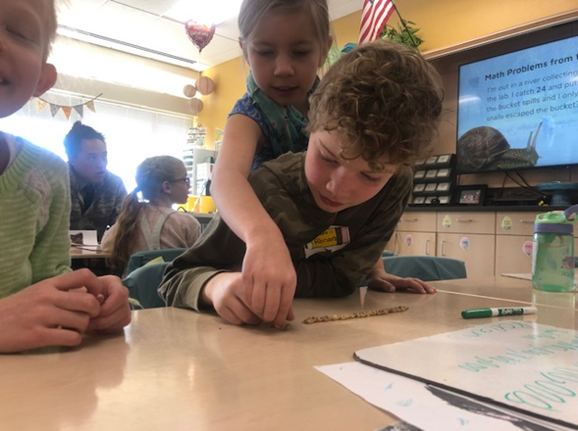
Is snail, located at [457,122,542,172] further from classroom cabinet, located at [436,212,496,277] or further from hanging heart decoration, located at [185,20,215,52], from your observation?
hanging heart decoration, located at [185,20,215,52]

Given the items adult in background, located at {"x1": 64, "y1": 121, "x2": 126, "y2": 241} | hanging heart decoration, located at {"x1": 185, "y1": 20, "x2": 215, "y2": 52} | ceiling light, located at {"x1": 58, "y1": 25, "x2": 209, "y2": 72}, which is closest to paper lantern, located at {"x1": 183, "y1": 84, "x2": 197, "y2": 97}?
ceiling light, located at {"x1": 58, "y1": 25, "x2": 209, "y2": 72}

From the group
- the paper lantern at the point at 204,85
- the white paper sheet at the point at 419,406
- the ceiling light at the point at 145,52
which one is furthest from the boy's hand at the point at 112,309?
the paper lantern at the point at 204,85

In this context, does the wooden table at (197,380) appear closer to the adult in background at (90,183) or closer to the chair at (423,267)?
the chair at (423,267)

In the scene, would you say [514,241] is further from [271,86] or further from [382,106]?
[382,106]

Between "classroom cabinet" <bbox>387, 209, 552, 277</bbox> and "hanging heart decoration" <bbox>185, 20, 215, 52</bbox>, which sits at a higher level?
"hanging heart decoration" <bbox>185, 20, 215, 52</bbox>

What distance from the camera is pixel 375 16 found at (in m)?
2.51

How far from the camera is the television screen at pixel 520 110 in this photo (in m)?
2.79

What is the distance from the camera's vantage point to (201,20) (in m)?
4.61

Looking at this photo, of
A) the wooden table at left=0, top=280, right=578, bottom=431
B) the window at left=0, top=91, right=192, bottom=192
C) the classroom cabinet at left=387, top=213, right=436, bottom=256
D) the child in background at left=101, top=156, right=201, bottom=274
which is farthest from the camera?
the window at left=0, top=91, right=192, bottom=192

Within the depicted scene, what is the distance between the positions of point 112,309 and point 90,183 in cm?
241

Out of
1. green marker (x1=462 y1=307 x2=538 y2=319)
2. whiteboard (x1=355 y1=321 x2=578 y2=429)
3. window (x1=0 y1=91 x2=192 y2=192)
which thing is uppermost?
window (x1=0 y1=91 x2=192 y2=192)

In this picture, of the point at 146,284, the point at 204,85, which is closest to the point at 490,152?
the point at 146,284

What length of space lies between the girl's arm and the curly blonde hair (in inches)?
6.1

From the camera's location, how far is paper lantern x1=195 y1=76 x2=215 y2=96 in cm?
592
